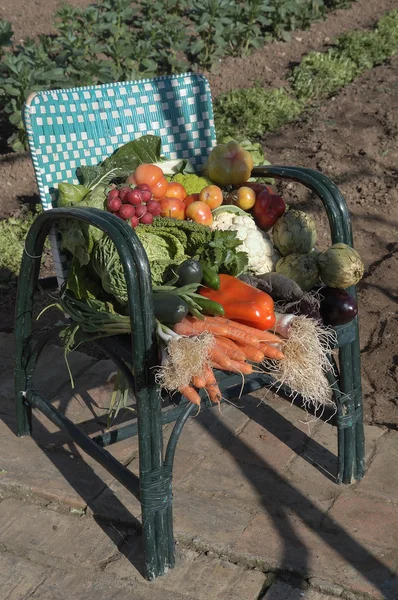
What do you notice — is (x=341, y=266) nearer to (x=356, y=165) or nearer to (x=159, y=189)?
(x=159, y=189)

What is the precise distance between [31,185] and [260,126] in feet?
6.08

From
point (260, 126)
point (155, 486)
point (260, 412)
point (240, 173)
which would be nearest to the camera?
point (155, 486)

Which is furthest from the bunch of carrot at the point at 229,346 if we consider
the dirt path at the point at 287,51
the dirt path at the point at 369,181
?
the dirt path at the point at 287,51

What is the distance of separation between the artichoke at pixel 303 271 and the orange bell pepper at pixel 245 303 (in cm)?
24

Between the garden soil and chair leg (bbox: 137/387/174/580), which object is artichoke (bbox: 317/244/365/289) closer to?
chair leg (bbox: 137/387/174/580)

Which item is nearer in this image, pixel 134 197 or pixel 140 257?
pixel 140 257

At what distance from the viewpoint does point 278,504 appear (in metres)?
3.21

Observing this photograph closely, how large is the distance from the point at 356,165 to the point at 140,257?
3815mm

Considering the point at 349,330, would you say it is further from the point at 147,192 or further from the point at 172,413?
the point at 147,192

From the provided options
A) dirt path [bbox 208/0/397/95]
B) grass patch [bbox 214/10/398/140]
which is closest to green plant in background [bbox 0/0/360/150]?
dirt path [bbox 208/0/397/95]

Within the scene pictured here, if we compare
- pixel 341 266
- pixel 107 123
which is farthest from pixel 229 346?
pixel 107 123

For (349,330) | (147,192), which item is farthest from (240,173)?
(349,330)

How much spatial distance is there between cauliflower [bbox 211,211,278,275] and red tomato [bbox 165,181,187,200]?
18 cm

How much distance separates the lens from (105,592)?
2.81 meters
